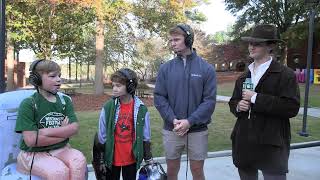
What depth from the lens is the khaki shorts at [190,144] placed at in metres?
4.23

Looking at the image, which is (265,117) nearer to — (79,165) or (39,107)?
(79,165)

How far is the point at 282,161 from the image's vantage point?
359 centimetres

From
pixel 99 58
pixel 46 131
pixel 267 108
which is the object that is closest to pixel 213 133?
pixel 267 108

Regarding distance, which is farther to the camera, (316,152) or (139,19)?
(139,19)

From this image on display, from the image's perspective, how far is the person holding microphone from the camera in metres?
3.52

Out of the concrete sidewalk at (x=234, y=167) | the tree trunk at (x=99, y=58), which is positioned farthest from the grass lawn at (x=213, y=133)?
the tree trunk at (x=99, y=58)

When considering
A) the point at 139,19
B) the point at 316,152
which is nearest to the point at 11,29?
the point at 139,19

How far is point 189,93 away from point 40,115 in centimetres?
142

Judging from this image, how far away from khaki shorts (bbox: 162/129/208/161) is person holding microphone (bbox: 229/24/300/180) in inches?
22.4

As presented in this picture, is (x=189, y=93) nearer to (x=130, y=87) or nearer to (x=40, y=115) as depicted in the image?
(x=130, y=87)

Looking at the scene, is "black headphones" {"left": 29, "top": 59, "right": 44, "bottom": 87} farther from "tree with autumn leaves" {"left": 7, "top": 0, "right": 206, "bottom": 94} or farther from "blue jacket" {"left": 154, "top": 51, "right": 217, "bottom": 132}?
"tree with autumn leaves" {"left": 7, "top": 0, "right": 206, "bottom": 94}

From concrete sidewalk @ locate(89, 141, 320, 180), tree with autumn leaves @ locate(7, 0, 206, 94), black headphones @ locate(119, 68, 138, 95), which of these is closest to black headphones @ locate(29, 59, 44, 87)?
black headphones @ locate(119, 68, 138, 95)

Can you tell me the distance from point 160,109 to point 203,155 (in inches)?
24.6

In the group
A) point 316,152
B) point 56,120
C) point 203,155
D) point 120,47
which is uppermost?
point 120,47
